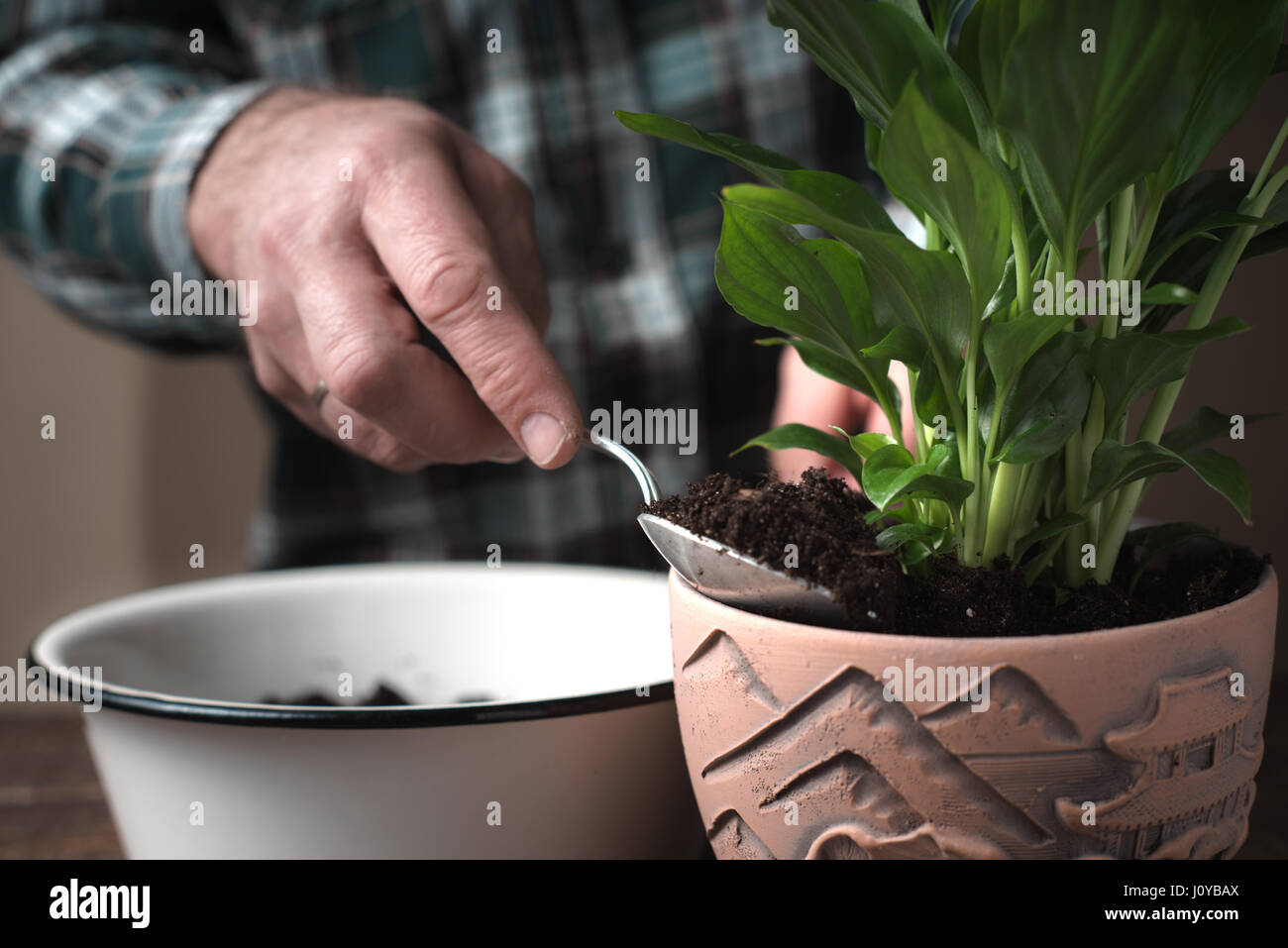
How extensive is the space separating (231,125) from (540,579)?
351 millimetres

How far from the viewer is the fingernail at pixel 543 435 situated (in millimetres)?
440

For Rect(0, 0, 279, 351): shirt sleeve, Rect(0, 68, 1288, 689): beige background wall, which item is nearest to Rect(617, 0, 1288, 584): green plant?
Rect(0, 0, 279, 351): shirt sleeve

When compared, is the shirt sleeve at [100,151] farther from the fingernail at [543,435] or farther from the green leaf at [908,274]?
the green leaf at [908,274]

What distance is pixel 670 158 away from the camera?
89 cm

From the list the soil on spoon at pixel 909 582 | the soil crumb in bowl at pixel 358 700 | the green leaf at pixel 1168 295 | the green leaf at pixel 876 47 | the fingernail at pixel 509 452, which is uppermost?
the green leaf at pixel 876 47

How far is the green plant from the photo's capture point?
26cm

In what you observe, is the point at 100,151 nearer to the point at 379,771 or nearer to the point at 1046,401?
the point at 379,771

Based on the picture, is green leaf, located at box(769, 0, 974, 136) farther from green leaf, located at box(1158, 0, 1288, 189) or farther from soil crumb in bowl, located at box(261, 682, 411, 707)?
soil crumb in bowl, located at box(261, 682, 411, 707)

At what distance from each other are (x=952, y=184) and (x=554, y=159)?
2.13 feet

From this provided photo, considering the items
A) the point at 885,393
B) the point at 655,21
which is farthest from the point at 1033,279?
the point at 655,21

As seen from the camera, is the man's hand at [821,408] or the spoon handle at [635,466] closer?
the spoon handle at [635,466]

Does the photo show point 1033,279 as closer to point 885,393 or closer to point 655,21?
point 885,393

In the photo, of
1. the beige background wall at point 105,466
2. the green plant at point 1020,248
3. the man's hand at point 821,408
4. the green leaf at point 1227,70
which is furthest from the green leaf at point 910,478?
the beige background wall at point 105,466

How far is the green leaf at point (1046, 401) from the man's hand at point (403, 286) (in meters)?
0.19
